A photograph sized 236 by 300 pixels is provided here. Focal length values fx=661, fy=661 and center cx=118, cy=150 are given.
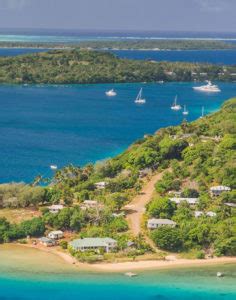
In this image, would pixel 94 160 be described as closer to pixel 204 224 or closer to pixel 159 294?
pixel 204 224

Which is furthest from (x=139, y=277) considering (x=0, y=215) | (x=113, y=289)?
(x=0, y=215)

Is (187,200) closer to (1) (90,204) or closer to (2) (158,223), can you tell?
(2) (158,223)

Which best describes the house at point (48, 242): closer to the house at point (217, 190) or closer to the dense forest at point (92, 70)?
the house at point (217, 190)

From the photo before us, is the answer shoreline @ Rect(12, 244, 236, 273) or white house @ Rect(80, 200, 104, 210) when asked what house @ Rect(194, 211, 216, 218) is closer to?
shoreline @ Rect(12, 244, 236, 273)

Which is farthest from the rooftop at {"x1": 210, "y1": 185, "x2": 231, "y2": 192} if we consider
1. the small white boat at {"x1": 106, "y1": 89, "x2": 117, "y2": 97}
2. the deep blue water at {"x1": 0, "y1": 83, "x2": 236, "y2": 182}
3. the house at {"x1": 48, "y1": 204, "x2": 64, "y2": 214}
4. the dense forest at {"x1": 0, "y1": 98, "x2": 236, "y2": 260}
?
the small white boat at {"x1": 106, "y1": 89, "x2": 117, "y2": 97}

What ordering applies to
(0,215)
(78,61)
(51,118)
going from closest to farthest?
1. (0,215)
2. (51,118)
3. (78,61)

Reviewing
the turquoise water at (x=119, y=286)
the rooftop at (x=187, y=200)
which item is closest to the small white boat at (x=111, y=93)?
the rooftop at (x=187, y=200)
